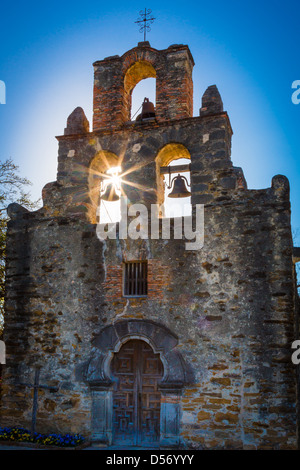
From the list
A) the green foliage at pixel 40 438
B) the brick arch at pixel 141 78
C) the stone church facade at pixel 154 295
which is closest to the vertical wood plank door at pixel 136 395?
the stone church facade at pixel 154 295

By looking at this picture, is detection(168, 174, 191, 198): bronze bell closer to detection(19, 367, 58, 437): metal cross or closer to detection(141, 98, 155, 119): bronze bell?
detection(141, 98, 155, 119): bronze bell

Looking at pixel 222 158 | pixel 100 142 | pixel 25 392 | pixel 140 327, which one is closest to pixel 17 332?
pixel 25 392

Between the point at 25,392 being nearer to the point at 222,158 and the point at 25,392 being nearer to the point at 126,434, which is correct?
the point at 126,434

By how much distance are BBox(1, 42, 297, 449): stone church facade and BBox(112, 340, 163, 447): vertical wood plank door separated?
0.02m

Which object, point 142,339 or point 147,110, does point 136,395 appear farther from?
point 147,110

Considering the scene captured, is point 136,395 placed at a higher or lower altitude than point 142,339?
lower

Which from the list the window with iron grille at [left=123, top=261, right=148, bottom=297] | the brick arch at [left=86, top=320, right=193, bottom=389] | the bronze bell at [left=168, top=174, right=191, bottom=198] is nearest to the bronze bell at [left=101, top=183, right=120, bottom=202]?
the bronze bell at [left=168, top=174, right=191, bottom=198]

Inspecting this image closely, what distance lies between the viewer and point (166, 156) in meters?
9.86

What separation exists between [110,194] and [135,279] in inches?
74.8

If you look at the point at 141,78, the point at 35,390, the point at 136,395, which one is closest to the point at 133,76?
the point at 141,78

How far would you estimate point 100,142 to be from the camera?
9.95 meters

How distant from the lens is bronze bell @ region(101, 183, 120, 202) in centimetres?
949

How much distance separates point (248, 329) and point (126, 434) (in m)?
3.07

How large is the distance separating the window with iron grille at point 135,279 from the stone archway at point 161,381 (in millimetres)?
602
